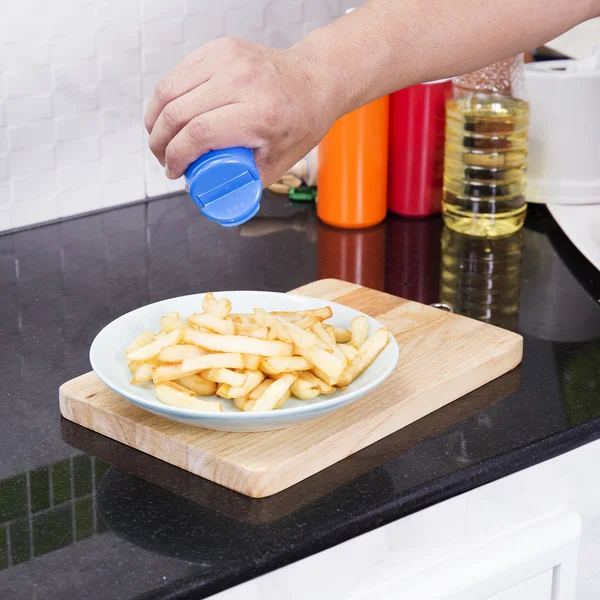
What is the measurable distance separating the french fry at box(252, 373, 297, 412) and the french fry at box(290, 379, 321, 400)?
22 mm

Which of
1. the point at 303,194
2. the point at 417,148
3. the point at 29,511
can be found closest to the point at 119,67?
the point at 303,194

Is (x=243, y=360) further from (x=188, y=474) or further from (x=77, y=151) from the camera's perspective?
(x=77, y=151)

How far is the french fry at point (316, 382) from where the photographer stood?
995mm

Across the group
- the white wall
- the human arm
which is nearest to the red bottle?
the white wall

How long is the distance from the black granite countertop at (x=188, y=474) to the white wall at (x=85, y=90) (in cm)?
5

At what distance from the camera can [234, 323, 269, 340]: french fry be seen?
3.26ft

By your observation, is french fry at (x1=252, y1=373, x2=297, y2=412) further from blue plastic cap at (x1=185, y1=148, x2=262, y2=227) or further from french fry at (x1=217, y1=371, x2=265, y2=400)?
blue plastic cap at (x1=185, y1=148, x2=262, y2=227)

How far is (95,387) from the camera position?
108 cm

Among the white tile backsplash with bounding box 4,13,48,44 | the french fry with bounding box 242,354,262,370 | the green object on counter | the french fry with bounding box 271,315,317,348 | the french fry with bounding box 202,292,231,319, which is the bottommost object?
the green object on counter

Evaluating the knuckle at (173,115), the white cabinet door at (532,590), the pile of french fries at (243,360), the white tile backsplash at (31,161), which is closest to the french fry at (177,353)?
the pile of french fries at (243,360)

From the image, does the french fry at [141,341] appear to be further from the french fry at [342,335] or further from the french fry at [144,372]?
the french fry at [342,335]

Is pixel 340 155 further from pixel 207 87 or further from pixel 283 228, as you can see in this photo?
pixel 207 87

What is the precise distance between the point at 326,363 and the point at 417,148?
78 cm

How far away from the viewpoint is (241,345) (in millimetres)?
969
